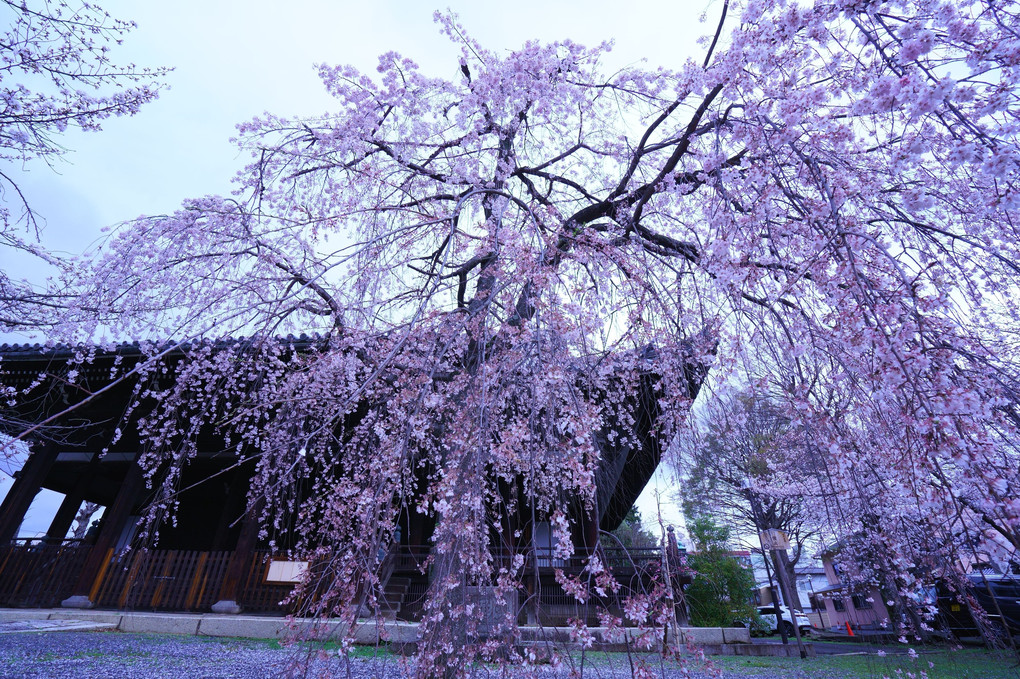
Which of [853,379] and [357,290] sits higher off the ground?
[357,290]

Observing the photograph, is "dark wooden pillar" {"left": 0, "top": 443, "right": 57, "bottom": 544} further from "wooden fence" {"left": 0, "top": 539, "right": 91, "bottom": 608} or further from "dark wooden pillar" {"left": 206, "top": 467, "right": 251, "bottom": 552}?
"dark wooden pillar" {"left": 206, "top": 467, "right": 251, "bottom": 552}

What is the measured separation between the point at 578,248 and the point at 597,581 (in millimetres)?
2930

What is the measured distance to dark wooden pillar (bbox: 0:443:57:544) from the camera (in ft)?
24.8

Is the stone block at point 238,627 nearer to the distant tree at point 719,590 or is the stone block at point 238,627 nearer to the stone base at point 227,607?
the stone base at point 227,607

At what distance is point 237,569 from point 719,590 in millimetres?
9119

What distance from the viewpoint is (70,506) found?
33.4 ft

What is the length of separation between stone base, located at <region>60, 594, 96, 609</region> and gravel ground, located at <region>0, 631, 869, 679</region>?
1.07m

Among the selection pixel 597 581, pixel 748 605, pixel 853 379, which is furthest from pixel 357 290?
pixel 748 605

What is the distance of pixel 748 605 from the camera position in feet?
33.8

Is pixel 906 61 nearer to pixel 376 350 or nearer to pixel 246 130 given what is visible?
pixel 376 350

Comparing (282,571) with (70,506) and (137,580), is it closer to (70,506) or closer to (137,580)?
(137,580)

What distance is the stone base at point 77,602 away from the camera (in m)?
6.76

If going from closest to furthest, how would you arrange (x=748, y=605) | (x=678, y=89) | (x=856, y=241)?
(x=856, y=241) < (x=678, y=89) < (x=748, y=605)

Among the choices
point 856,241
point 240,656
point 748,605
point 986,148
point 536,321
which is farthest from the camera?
point 748,605
